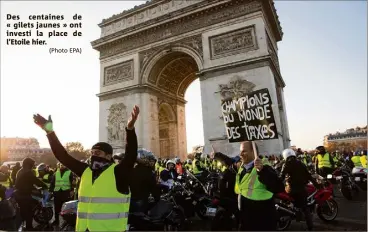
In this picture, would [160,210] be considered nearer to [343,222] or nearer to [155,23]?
[343,222]

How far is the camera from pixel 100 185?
211cm

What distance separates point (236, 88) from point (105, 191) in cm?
1476

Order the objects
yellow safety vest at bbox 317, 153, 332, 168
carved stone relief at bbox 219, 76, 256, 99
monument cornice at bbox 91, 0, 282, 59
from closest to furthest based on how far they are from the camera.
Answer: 1. yellow safety vest at bbox 317, 153, 332, 168
2. carved stone relief at bbox 219, 76, 256, 99
3. monument cornice at bbox 91, 0, 282, 59

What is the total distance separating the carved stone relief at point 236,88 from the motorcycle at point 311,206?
10367 millimetres

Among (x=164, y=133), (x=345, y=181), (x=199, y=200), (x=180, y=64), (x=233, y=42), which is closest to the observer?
(x=199, y=200)

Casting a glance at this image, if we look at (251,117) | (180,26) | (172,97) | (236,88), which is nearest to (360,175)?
(251,117)

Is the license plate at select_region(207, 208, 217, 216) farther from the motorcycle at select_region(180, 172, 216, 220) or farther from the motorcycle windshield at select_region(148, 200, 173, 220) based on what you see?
the motorcycle at select_region(180, 172, 216, 220)

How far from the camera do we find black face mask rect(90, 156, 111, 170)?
223 centimetres

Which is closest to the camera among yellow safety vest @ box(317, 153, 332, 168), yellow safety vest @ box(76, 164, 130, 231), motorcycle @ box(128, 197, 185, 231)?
yellow safety vest @ box(76, 164, 130, 231)

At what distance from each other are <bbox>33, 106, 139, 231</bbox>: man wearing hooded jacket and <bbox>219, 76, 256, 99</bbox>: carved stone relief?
1414cm

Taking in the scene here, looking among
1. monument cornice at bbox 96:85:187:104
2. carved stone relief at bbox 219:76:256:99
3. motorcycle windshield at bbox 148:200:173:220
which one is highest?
monument cornice at bbox 96:85:187:104

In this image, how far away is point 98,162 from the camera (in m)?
2.25

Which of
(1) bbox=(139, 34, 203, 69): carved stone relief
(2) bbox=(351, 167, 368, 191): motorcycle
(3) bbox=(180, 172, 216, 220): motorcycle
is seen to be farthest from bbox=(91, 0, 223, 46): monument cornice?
(3) bbox=(180, 172, 216, 220): motorcycle

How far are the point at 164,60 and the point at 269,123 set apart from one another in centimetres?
1672
